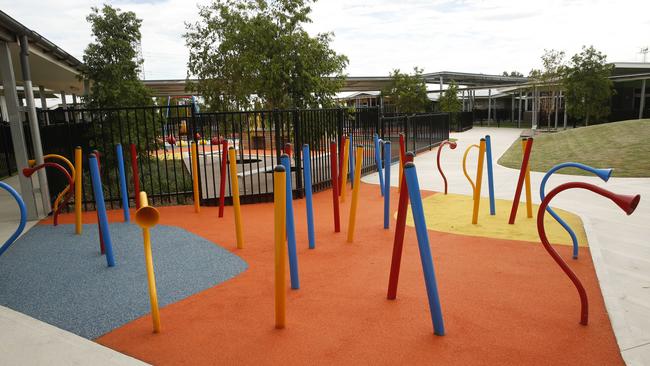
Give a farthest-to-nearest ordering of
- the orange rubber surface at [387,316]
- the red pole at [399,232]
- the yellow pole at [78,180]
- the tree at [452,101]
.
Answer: the tree at [452,101], the yellow pole at [78,180], the red pole at [399,232], the orange rubber surface at [387,316]

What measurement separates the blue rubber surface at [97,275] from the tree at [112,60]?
564 cm

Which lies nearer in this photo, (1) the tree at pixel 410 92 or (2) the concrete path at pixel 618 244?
(2) the concrete path at pixel 618 244

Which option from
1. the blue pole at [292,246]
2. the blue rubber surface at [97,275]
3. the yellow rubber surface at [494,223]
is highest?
the blue pole at [292,246]


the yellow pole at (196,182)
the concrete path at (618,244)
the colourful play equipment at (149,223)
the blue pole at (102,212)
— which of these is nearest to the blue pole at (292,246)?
the colourful play equipment at (149,223)

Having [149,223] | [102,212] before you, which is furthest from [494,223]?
[102,212]

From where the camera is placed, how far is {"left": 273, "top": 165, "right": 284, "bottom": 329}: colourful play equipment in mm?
3383

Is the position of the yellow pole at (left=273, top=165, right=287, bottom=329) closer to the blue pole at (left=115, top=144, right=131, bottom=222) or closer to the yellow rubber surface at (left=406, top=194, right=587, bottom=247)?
the yellow rubber surface at (left=406, top=194, right=587, bottom=247)

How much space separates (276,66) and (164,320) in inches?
356

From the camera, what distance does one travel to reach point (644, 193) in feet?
26.7

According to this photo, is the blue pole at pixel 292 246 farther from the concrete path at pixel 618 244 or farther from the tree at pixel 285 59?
the tree at pixel 285 59

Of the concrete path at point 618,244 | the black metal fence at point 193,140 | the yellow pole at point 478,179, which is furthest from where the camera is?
the black metal fence at point 193,140

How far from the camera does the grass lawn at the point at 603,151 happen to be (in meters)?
11.2

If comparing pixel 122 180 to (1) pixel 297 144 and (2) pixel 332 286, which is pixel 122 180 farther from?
(2) pixel 332 286

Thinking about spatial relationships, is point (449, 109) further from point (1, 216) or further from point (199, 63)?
point (1, 216)
